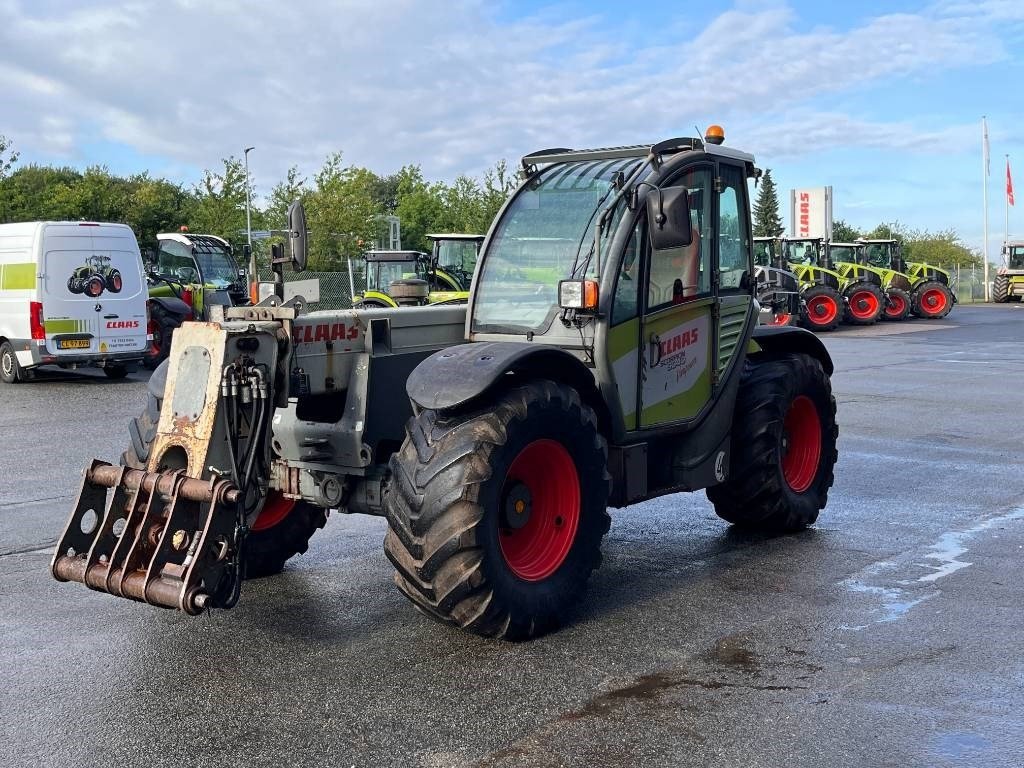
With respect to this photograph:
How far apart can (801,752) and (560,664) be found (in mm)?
1227

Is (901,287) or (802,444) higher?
(901,287)

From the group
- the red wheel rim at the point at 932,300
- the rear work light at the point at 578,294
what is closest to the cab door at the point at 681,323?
the rear work light at the point at 578,294

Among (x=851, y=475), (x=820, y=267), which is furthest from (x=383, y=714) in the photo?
(x=820, y=267)

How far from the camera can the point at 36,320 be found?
676 inches

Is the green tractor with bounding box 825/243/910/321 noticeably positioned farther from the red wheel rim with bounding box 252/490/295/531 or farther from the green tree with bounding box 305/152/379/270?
the red wheel rim with bounding box 252/490/295/531

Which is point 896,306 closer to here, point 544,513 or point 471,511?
point 544,513

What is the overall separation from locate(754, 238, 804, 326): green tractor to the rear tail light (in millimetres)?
10510

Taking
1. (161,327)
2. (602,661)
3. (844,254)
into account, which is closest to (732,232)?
(602,661)

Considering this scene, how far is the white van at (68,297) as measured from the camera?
56.5 feet

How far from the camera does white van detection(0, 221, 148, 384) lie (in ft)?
56.5

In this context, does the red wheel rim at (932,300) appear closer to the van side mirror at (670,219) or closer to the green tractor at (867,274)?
the green tractor at (867,274)

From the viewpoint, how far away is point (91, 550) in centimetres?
488

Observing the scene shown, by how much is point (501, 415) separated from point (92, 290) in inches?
562

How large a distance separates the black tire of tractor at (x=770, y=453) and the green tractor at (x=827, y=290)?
2431cm
